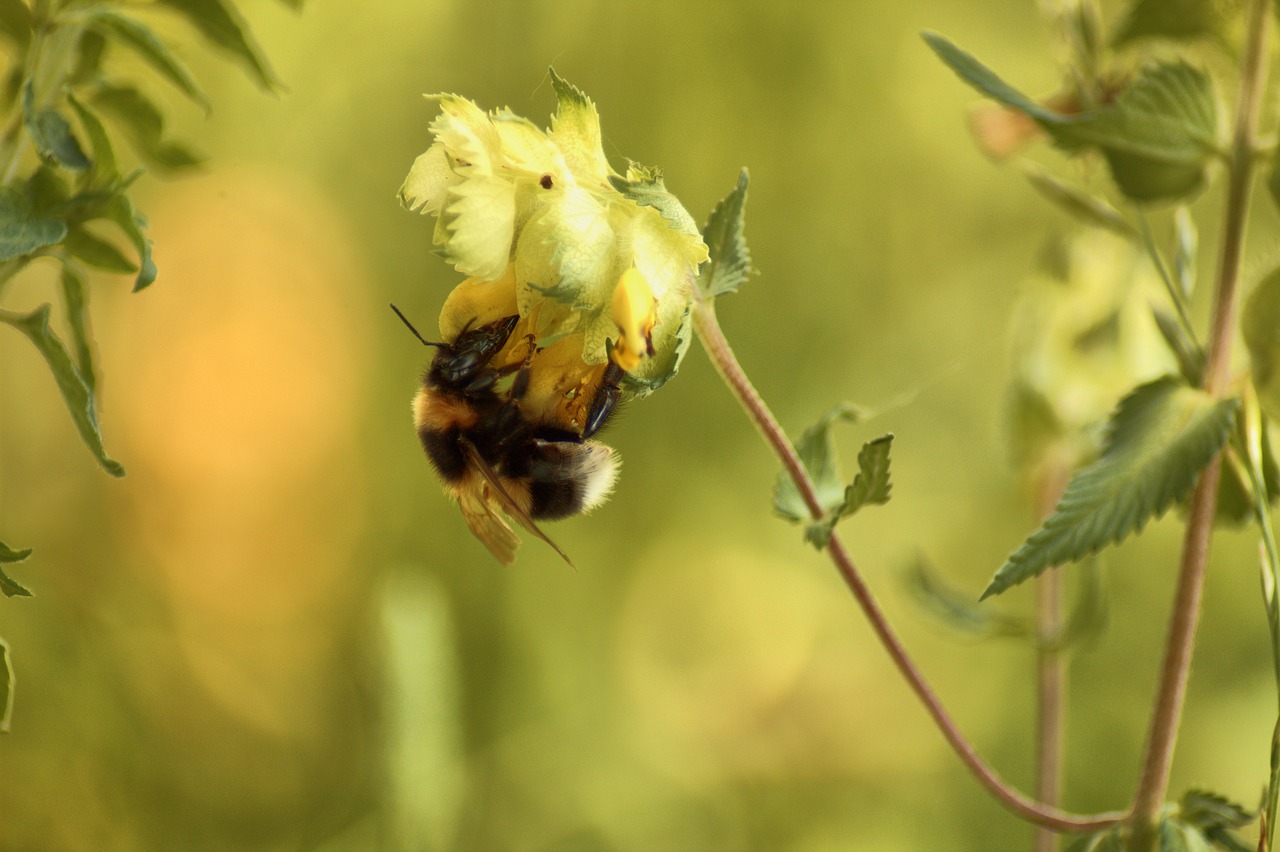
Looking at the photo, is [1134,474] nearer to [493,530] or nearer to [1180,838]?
[1180,838]

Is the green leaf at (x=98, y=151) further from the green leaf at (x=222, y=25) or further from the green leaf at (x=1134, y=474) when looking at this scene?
the green leaf at (x=1134, y=474)

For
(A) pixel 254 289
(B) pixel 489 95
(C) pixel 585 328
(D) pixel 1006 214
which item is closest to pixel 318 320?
(A) pixel 254 289

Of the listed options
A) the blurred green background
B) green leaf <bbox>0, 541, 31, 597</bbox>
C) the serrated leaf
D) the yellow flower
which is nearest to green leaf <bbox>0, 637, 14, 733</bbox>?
green leaf <bbox>0, 541, 31, 597</bbox>

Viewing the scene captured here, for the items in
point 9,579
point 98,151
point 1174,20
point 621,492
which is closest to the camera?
point 9,579

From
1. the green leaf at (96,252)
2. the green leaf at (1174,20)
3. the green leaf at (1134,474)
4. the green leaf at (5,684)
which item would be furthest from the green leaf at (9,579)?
the green leaf at (1174,20)

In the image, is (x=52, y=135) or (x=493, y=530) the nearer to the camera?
(x=52, y=135)

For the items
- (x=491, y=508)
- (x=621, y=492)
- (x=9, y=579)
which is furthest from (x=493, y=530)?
(x=621, y=492)
